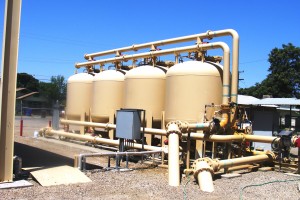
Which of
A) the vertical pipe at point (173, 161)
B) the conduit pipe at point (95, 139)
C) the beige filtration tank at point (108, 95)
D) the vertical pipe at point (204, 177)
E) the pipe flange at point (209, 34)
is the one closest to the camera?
the vertical pipe at point (204, 177)

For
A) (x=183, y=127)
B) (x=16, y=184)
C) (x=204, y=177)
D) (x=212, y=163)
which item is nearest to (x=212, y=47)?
(x=183, y=127)

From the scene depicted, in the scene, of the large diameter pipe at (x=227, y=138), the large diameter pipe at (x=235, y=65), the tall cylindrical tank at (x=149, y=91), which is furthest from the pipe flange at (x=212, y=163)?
the tall cylindrical tank at (x=149, y=91)

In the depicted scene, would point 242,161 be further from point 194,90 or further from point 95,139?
point 95,139

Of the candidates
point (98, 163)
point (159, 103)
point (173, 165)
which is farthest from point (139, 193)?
point (159, 103)

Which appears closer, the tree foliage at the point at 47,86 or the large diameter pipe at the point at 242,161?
the large diameter pipe at the point at 242,161

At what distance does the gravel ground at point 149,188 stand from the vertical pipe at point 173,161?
6.9 inches

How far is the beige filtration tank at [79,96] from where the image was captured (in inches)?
724

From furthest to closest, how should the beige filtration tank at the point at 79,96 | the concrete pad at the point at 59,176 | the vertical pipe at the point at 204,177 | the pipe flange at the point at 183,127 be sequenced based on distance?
the beige filtration tank at the point at 79,96
the pipe flange at the point at 183,127
the vertical pipe at the point at 204,177
the concrete pad at the point at 59,176

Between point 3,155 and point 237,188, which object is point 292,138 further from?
point 3,155

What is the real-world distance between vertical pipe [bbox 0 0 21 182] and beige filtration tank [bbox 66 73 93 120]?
10.8 meters

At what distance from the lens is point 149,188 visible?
7723 mm

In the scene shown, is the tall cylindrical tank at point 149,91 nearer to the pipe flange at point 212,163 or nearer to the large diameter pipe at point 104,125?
the large diameter pipe at point 104,125

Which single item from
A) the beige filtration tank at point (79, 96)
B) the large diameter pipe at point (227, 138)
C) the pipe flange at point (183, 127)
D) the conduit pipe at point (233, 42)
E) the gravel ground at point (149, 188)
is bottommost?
the gravel ground at point (149, 188)

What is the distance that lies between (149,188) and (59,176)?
193 cm
